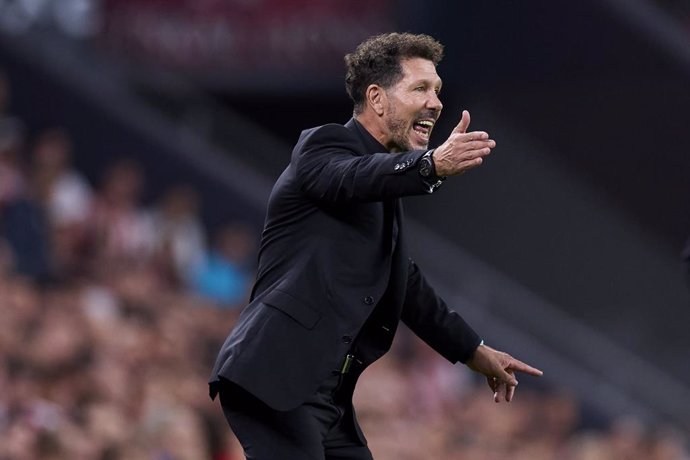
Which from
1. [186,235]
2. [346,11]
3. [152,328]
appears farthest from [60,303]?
[346,11]

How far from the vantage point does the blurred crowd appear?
7.20 metres

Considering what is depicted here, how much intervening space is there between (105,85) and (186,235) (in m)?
2.04

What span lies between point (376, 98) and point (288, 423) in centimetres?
100

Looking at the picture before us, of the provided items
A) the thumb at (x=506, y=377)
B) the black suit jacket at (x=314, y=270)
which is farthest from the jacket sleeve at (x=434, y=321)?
the black suit jacket at (x=314, y=270)

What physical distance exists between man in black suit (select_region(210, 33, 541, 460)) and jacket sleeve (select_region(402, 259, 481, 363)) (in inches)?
8.6

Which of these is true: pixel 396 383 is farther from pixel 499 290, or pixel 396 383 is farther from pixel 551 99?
pixel 551 99

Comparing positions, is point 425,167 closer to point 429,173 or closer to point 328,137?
point 429,173

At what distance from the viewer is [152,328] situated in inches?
357

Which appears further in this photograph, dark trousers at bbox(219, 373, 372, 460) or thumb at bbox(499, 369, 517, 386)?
thumb at bbox(499, 369, 517, 386)

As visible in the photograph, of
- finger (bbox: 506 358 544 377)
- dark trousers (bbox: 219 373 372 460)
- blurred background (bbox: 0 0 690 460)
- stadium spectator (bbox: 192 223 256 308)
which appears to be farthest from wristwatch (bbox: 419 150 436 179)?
stadium spectator (bbox: 192 223 256 308)

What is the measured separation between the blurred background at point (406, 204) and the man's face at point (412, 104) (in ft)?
9.15

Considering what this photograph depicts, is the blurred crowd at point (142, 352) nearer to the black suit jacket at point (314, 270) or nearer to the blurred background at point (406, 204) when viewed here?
the blurred background at point (406, 204)

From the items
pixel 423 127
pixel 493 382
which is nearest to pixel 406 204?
pixel 493 382

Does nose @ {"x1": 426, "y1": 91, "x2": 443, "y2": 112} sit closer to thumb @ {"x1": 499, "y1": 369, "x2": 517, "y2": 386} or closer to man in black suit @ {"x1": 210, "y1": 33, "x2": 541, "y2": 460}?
man in black suit @ {"x1": 210, "y1": 33, "x2": 541, "y2": 460}
